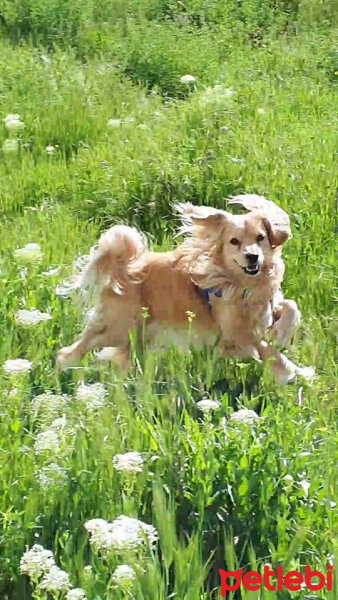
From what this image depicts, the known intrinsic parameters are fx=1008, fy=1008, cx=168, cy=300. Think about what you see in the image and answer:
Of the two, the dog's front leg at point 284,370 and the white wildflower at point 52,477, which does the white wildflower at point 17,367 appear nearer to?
the white wildflower at point 52,477

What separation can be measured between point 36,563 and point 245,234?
1.80 m

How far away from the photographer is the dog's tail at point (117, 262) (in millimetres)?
4254

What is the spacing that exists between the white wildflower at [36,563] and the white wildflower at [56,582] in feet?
0.24

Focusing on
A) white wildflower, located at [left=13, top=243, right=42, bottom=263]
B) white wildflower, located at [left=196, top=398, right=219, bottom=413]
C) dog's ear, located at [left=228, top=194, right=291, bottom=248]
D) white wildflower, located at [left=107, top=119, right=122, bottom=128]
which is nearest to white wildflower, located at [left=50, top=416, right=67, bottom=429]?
white wildflower, located at [left=196, top=398, right=219, bottom=413]

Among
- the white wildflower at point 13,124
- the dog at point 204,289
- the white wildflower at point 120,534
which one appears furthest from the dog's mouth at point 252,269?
the white wildflower at point 13,124

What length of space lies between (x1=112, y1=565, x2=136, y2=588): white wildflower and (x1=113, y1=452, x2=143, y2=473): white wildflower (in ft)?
1.65

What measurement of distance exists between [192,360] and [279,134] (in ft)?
9.67

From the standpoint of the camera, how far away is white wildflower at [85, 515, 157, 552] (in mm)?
2555

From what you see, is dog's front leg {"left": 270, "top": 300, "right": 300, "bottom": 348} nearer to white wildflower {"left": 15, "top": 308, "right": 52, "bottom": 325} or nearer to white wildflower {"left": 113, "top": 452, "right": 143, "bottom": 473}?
white wildflower {"left": 15, "top": 308, "right": 52, "bottom": 325}

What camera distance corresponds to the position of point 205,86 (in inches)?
301

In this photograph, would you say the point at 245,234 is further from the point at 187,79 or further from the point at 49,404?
the point at 187,79

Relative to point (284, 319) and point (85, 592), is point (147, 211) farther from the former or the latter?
point (85, 592)

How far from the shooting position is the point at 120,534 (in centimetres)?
258

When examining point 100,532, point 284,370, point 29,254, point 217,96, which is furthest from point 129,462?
point 217,96
